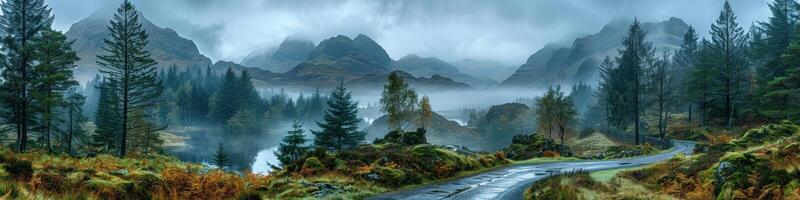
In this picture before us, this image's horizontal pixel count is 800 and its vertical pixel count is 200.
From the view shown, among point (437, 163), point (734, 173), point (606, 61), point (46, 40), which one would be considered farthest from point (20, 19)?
point (606, 61)

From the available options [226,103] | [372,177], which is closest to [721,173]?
[372,177]

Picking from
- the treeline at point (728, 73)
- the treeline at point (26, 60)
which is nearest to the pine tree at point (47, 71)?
the treeline at point (26, 60)

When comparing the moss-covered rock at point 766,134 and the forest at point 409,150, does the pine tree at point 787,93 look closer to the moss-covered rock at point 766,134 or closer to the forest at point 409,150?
the forest at point 409,150

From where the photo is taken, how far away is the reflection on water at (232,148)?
92.7 m

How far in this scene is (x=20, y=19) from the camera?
132ft

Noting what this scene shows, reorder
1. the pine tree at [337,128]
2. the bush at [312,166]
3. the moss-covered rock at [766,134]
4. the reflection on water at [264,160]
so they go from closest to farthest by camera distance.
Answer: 1. the bush at [312,166]
2. the moss-covered rock at [766,134]
3. the pine tree at [337,128]
4. the reflection on water at [264,160]

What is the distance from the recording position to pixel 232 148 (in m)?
118

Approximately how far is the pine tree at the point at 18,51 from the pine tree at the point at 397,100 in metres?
39.6

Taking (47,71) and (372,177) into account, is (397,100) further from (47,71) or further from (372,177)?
(372,177)

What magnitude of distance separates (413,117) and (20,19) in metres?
49.0

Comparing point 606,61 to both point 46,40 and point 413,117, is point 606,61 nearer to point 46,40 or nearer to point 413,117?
point 413,117

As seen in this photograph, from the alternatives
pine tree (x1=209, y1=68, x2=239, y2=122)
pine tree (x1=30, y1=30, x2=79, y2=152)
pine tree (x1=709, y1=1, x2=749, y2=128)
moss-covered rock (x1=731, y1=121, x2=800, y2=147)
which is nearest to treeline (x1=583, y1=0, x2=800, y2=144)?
pine tree (x1=709, y1=1, x2=749, y2=128)

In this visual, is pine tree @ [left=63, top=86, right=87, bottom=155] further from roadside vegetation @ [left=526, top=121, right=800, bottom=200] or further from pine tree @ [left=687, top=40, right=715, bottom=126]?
pine tree @ [left=687, top=40, right=715, bottom=126]

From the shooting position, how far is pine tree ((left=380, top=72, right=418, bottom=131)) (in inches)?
2582
